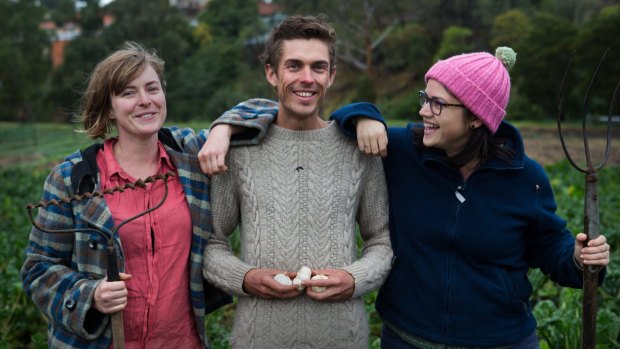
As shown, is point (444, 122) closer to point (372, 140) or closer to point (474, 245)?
point (372, 140)

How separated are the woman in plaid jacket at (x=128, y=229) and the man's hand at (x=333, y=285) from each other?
468mm

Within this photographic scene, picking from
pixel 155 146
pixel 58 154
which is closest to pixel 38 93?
pixel 58 154

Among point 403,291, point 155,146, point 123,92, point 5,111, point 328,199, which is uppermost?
point 123,92

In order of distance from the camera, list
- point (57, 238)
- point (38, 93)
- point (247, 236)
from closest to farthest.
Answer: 1. point (57, 238)
2. point (247, 236)
3. point (38, 93)

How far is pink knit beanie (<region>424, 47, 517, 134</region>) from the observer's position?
2.37 metres

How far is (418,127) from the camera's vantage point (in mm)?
2623

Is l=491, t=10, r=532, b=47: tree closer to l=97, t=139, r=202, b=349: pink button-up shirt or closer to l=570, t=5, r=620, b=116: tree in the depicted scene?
l=570, t=5, r=620, b=116: tree

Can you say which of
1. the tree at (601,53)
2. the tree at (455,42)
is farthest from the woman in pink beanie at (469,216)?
the tree at (455,42)

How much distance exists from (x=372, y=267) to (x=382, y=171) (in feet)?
1.33

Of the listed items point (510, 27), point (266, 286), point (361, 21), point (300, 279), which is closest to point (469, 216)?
point (300, 279)

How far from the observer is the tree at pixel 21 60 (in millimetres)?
32438

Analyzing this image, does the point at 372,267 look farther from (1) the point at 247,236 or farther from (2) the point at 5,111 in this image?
(2) the point at 5,111

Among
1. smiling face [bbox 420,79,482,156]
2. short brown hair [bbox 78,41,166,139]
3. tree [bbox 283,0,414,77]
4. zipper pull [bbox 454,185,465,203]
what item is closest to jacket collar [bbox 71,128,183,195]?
short brown hair [bbox 78,41,166,139]

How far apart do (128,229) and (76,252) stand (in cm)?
22
